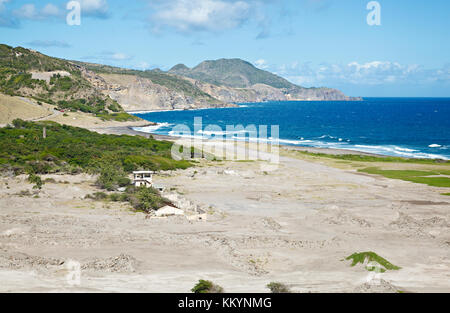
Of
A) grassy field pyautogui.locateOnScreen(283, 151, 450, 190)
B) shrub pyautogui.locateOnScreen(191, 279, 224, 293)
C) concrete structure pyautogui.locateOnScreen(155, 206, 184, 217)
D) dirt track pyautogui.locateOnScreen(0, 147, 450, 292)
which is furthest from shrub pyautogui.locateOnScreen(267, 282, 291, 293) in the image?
grassy field pyautogui.locateOnScreen(283, 151, 450, 190)

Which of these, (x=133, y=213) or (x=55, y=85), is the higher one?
(x=55, y=85)

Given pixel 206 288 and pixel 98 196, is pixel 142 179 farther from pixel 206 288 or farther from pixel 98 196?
pixel 206 288

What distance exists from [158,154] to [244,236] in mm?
43250

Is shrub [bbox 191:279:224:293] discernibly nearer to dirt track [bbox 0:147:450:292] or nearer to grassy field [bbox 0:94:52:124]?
dirt track [bbox 0:147:450:292]

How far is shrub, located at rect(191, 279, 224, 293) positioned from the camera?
58.6 ft

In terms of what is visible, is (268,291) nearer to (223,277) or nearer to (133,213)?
(223,277)

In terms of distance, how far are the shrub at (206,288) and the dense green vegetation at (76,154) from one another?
2881 cm

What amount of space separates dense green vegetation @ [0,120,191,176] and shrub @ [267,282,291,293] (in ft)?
98.6

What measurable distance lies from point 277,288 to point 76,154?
45792mm

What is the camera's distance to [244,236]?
2792cm

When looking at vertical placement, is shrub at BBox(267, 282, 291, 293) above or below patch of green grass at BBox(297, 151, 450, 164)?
below

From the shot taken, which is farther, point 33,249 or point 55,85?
point 55,85

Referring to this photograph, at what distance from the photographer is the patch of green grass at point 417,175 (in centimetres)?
5165
